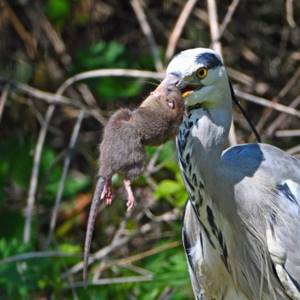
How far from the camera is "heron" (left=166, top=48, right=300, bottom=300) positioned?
2791 millimetres

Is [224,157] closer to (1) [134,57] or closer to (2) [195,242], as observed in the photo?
(2) [195,242]

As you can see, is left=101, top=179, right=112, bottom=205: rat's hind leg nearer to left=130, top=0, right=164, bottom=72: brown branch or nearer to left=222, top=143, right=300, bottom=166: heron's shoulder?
left=222, top=143, right=300, bottom=166: heron's shoulder

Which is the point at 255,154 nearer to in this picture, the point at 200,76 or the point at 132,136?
the point at 200,76

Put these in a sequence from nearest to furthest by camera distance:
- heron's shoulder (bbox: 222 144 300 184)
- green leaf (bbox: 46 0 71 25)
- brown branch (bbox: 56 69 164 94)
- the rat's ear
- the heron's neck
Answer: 1. the rat's ear
2. the heron's neck
3. heron's shoulder (bbox: 222 144 300 184)
4. brown branch (bbox: 56 69 164 94)
5. green leaf (bbox: 46 0 71 25)

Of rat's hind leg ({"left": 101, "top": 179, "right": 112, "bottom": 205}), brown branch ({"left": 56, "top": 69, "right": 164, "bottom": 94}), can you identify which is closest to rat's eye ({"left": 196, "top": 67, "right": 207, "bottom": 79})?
rat's hind leg ({"left": 101, "top": 179, "right": 112, "bottom": 205})

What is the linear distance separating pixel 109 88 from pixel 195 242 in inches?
50.8

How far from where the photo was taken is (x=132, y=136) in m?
2.52

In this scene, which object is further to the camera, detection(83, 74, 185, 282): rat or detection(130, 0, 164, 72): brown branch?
detection(130, 0, 164, 72): brown branch

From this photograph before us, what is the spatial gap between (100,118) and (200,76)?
1.61 metres

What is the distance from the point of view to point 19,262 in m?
3.84

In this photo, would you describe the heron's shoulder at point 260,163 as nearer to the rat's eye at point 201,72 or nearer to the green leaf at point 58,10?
the rat's eye at point 201,72

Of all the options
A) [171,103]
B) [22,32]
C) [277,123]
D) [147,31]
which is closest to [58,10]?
[22,32]

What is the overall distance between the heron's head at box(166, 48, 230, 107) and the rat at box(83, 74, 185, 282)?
0.07 metres

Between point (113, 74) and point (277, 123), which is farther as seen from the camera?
point (277, 123)
